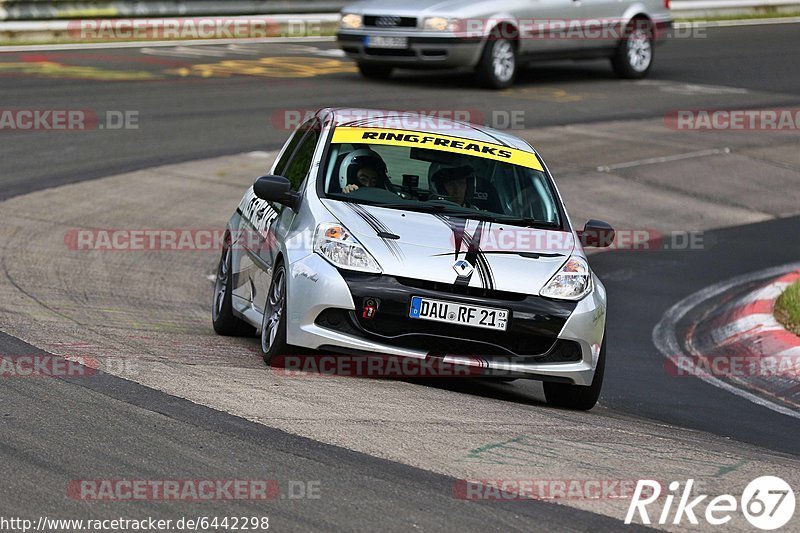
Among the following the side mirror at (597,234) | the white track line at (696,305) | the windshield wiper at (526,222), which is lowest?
the white track line at (696,305)

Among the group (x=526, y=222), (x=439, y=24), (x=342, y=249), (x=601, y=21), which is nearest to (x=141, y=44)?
(x=439, y=24)

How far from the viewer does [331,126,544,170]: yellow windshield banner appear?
8.80 meters

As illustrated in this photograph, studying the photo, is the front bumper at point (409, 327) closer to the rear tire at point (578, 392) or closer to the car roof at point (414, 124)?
the rear tire at point (578, 392)

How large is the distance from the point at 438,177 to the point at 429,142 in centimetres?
31

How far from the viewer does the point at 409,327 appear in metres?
7.50

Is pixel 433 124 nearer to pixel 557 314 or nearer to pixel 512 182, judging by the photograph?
pixel 512 182

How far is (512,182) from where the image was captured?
8.76 metres

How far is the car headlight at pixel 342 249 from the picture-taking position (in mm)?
7547

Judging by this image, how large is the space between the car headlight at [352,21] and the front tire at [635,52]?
4.76m

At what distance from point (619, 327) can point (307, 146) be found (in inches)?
125

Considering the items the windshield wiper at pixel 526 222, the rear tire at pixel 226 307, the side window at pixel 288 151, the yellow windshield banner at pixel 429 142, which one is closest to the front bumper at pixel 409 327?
the windshield wiper at pixel 526 222

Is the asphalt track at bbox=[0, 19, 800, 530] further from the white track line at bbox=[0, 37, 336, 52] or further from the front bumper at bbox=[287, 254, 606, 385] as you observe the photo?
the white track line at bbox=[0, 37, 336, 52]

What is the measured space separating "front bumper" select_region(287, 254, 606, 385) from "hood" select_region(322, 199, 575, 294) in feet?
0.31

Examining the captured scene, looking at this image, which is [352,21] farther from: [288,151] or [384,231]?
[384,231]
